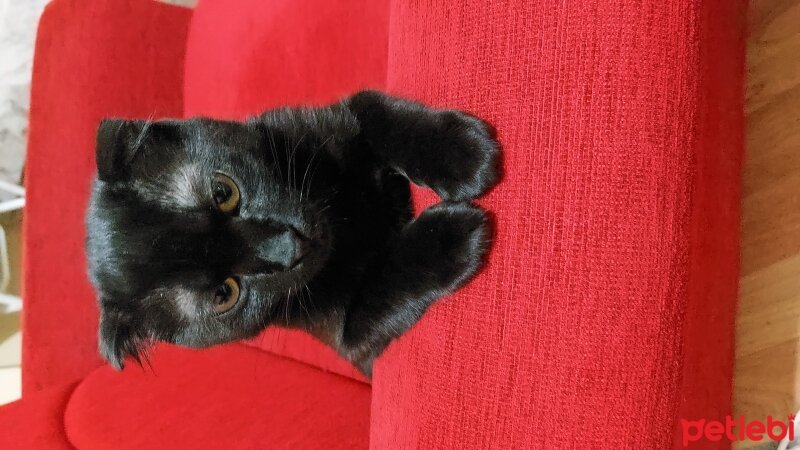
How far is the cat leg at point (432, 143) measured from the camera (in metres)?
0.73

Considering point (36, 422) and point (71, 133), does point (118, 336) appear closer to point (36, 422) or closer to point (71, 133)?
point (36, 422)

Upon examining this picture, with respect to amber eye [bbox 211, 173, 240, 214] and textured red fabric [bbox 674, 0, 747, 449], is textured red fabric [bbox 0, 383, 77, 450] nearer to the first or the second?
amber eye [bbox 211, 173, 240, 214]

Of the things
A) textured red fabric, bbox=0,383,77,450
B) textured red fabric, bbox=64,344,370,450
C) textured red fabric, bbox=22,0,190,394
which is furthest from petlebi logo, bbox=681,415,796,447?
textured red fabric, bbox=22,0,190,394

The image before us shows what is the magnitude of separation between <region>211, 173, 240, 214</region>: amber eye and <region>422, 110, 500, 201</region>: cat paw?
34 centimetres

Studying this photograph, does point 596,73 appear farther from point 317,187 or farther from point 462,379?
point 317,187

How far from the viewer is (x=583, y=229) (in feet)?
2.19

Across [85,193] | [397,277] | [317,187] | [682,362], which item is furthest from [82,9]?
[682,362]

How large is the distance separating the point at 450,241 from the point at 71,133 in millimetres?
1300

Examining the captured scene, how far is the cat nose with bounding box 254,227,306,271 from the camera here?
2.99 feet

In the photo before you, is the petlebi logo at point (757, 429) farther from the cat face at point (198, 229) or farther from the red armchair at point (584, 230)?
the cat face at point (198, 229)

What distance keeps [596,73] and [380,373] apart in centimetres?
51

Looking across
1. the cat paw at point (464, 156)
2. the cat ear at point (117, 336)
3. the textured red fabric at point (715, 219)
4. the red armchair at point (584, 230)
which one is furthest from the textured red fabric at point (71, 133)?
the textured red fabric at point (715, 219)

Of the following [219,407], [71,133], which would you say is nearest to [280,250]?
[219,407]

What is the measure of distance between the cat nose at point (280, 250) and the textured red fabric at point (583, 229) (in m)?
0.28
